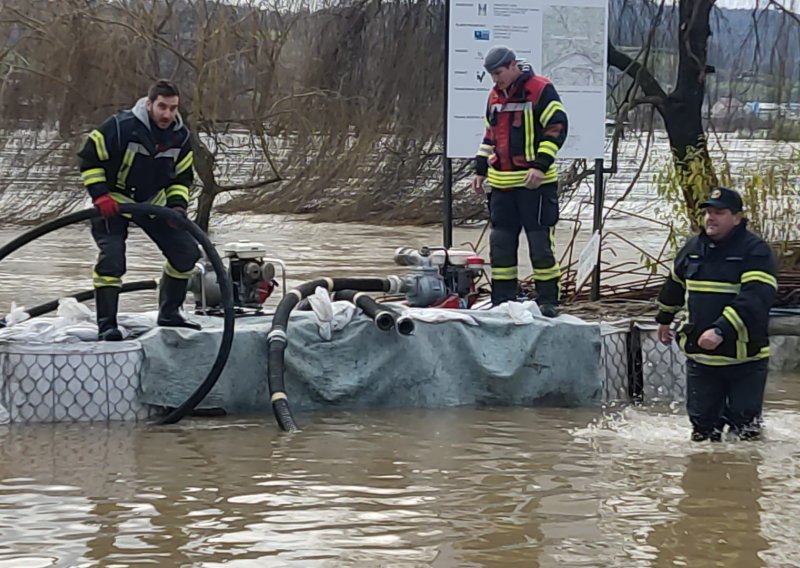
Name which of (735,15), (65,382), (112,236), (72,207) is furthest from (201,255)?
(72,207)

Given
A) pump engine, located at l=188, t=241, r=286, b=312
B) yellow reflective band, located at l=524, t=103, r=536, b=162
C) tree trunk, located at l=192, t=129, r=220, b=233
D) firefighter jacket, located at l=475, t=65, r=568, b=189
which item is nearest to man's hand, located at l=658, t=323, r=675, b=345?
firefighter jacket, located at l=475, t=65, r=568, b=189

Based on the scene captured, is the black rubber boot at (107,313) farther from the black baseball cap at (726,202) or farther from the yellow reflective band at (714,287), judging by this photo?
the black baseball cap at (726,202)

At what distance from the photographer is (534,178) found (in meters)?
8.68

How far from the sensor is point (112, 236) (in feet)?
26.1

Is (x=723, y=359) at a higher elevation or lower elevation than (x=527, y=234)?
lower

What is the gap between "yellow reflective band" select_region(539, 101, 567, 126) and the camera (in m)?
8.72

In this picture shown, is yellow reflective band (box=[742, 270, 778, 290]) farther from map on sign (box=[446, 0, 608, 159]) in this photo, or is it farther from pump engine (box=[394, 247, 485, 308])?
map on sign (box=[446, 0, 608, 159])

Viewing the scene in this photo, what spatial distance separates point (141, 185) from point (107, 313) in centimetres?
80

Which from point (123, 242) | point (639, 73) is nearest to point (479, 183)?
point (123, 242)

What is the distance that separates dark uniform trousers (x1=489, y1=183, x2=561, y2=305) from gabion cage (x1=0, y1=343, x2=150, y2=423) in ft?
8.75

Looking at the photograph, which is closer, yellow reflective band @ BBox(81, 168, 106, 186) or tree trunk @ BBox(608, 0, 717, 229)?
yellow reflective band @ BBox(81, 168, 106, 186)

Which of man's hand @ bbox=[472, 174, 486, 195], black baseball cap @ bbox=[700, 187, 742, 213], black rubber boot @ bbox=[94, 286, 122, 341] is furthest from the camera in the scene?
man's hand @ bbox=[472, 174, 486, 195]

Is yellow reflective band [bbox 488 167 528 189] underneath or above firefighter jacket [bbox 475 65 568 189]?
underneath

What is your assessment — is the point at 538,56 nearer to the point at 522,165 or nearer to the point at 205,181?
the point at 522,165
